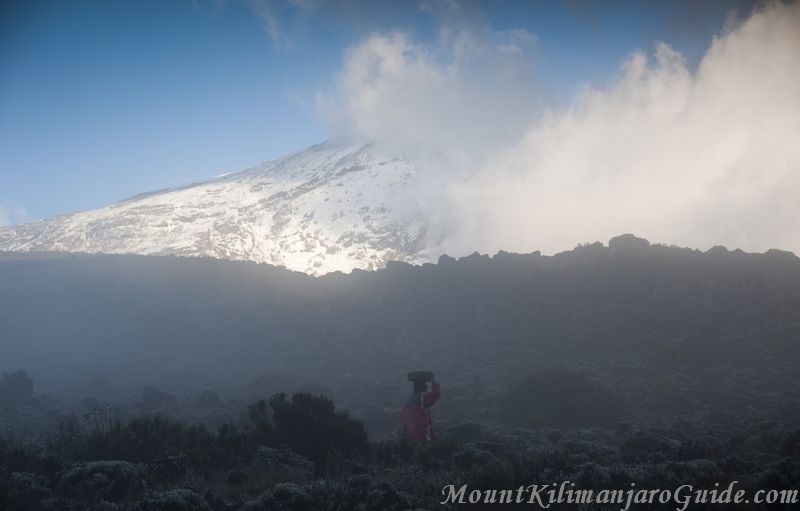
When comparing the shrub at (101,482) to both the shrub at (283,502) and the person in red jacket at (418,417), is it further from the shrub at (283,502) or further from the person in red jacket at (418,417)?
the person in red jacket at (418,417)

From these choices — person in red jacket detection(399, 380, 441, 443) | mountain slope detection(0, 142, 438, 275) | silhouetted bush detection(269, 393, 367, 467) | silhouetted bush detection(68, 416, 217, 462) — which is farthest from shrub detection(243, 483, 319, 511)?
mountain slope detection(0, 142, 438, 275)

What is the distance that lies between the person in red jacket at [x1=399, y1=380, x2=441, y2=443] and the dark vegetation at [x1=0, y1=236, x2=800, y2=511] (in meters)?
0.94

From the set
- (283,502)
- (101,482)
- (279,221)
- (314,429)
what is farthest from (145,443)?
(279,221)

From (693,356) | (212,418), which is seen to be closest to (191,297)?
(212,418)

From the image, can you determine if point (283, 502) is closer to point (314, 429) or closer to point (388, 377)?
point (314, 429)

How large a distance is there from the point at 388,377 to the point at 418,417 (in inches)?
676

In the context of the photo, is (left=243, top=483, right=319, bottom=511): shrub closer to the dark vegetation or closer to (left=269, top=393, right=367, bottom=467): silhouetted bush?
the dark vegetation

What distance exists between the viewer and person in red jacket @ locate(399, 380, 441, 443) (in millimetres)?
15133

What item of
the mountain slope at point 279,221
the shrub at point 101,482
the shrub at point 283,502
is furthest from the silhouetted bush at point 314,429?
the mountain slope at point 279,221

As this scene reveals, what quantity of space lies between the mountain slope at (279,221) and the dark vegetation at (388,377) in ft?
96.0

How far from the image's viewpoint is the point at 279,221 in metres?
100

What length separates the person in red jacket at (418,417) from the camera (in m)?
15.1

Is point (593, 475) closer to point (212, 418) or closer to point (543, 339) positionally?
point (212, 418)

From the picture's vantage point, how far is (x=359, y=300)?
43938 millimetres
